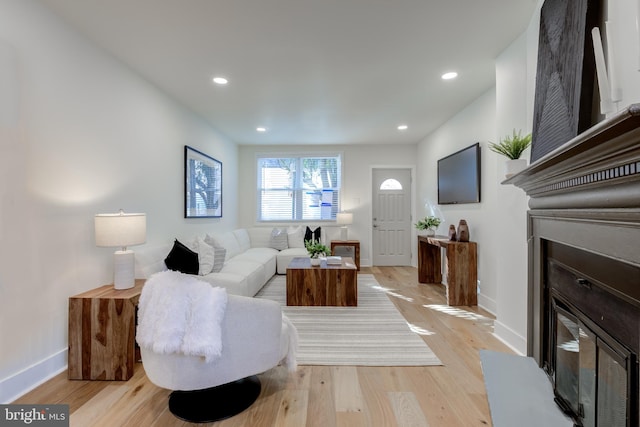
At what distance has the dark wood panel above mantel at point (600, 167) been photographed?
668mm

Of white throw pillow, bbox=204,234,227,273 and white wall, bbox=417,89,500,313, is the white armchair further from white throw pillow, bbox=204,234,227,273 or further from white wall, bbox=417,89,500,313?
white wall, bbox=417,89,500,313

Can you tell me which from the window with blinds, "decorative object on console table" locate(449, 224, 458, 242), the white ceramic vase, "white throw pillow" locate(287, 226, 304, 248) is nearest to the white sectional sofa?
"white throw pillow" locate(287, 226, 304, 248)

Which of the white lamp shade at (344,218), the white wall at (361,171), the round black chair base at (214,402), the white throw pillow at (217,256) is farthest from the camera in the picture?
the white wall at (361,171)

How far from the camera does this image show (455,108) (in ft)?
13.0

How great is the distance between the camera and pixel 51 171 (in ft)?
6.71

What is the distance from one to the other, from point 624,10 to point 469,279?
2.99 meters

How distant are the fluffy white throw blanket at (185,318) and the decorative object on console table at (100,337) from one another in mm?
740

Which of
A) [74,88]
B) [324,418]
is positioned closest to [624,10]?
[324,418]

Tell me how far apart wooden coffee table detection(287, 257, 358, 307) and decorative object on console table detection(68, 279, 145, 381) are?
5.92 ft

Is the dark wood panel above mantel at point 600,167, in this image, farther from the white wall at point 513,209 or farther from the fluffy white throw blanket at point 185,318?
the fluffy white throw blanket at point 185,318

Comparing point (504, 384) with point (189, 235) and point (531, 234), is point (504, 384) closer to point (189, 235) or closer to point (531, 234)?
point (531, 234)

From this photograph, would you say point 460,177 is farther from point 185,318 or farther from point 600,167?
point 185,318

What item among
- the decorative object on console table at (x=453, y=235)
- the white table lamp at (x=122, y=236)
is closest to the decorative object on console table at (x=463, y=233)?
the decorative object on console table at (x=453, y=235)

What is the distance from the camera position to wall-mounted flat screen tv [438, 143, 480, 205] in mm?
3605
